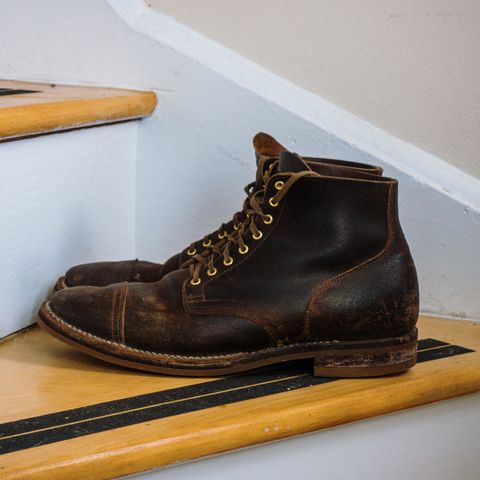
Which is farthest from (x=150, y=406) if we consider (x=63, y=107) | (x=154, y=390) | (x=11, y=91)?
(x=11, y=91)

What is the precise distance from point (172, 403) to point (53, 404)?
112mm

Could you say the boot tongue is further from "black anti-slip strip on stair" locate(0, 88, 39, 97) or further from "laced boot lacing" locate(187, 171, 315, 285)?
"black anti-slip strip on stair" locate(0, 88, 39, 97)

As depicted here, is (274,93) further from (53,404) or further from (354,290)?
(53,404)

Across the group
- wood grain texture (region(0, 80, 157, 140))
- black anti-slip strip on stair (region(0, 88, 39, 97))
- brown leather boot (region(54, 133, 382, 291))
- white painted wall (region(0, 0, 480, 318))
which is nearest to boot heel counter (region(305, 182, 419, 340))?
brown leather boot (region(54, 133, 382, 291))

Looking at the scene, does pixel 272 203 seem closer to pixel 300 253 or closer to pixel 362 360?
pixel 300 253

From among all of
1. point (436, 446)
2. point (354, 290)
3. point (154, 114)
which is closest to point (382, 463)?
point (436, 446)

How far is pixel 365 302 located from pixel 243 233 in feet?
0.48

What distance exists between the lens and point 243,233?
825 millimetres

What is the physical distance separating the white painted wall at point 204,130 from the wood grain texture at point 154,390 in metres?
0.19

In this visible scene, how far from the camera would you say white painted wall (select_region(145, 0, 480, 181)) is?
1.01m

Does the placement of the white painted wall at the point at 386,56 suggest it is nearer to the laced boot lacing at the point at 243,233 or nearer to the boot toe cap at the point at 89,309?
the laced boot lacing at the point at 243,233

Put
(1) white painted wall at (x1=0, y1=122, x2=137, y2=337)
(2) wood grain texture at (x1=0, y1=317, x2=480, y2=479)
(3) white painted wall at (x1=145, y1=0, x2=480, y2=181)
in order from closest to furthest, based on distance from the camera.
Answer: (2) wood grain texture at (x1=0, y1=317, x2=480, y2=479) < (1) white painted wall at (x1=0, y1=122, x2=137, y2=337) < (3) white painted wall at (x1=145, y1=0, x2=480, y2=181)

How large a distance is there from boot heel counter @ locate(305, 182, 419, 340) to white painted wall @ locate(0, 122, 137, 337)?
1.18ft

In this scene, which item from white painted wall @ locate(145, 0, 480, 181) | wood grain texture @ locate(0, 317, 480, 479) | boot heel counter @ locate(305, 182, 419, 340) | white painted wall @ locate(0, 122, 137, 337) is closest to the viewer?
wood grain texture @ locate(0, 317, 480, 479)
